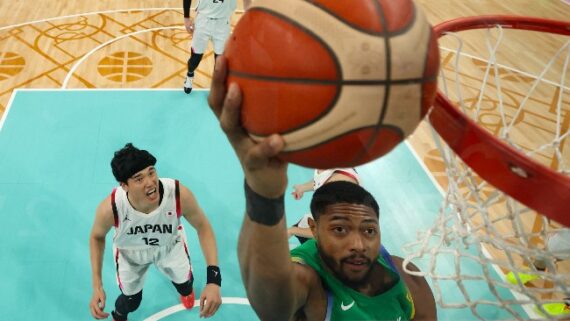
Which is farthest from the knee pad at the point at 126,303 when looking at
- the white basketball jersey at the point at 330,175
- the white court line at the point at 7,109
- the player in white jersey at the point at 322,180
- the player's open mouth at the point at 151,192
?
the white court line at the point at 7,109

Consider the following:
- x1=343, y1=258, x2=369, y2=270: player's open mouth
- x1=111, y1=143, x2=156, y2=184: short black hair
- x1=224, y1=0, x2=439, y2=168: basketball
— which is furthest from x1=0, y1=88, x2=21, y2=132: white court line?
x1=224, y1=0, x2=439, y2=168: basketball

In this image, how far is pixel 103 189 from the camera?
4.04 meters

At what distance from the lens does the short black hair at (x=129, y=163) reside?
2.46 m

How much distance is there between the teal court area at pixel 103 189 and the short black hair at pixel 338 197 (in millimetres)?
1465

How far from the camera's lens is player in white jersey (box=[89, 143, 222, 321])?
99.7 inches

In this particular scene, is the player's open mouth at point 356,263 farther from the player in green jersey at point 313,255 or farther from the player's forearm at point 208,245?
the player's forearm at point 208,245

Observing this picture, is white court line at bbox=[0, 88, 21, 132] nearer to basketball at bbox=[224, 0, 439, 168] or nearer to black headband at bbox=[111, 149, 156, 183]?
black headband at bbox=[111, 149, 156, 183]

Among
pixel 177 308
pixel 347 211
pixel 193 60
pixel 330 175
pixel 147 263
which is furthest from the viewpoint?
pixel 193 60

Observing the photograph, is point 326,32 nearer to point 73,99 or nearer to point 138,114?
point 138,114

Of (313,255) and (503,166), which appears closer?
(503,166)

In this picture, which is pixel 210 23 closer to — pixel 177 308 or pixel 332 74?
pixel 177 308

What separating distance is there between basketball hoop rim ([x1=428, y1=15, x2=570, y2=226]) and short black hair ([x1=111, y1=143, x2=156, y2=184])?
1.54 meters

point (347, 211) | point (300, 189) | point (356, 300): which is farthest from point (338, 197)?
point (300, 189)

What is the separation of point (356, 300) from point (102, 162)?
3.22 meters
